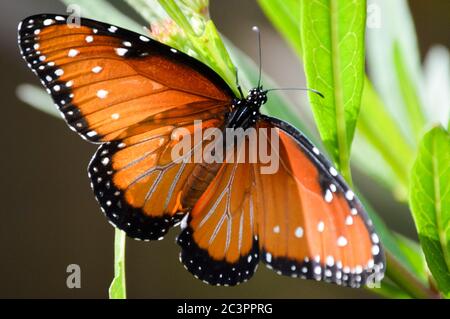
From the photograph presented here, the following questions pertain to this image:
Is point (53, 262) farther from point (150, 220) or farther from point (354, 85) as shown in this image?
point (354, 85)

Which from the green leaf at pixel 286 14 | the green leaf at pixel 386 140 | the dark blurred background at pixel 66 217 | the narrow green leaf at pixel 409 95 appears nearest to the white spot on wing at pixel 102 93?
the green leaf at pixel 286 14

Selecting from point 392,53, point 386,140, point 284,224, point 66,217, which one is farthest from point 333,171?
point 66,217

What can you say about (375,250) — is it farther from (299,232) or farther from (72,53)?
(72,53)

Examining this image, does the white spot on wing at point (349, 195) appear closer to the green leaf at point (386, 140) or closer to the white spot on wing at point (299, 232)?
the white spot on wing at point (299, 232)

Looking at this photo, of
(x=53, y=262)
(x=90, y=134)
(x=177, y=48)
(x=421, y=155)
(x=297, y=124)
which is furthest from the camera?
(x=53, y=262)

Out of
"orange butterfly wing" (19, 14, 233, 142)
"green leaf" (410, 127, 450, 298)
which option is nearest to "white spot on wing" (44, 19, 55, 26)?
"orange butterfly wing" (19, 14, 233, 142)

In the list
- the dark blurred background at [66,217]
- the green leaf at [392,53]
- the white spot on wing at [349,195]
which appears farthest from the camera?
the dark blurred background at [66,217]
